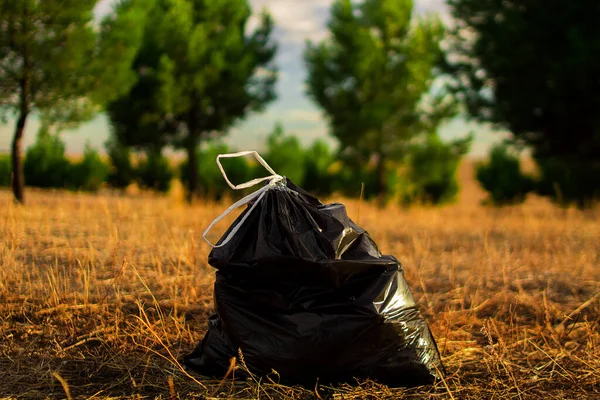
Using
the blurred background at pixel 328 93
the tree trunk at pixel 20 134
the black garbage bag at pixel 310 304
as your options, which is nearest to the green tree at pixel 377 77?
the blurred background at pixel 328 93

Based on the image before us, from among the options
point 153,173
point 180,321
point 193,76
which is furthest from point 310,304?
point 153,173

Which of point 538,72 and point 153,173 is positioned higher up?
point 538,72

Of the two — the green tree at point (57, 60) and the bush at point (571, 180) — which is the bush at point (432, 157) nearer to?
the bush at point (571, 180)

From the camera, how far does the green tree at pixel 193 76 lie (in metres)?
15.4

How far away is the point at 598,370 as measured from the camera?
2982 mm

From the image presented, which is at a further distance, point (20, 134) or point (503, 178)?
point (503, 178)

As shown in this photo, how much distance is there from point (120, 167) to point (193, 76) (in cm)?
534

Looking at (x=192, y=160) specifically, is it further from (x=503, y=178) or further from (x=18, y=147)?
(x=503, y=178)

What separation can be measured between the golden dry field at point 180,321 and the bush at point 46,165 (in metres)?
12.2

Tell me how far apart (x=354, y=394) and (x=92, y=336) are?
172 cm

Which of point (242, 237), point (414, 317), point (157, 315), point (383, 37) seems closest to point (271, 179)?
point (242, 237)

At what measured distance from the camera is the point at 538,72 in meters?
11.7

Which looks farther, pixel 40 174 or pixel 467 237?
pixel 40 174

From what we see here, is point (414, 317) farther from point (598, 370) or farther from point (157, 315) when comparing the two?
point (157, 315)
